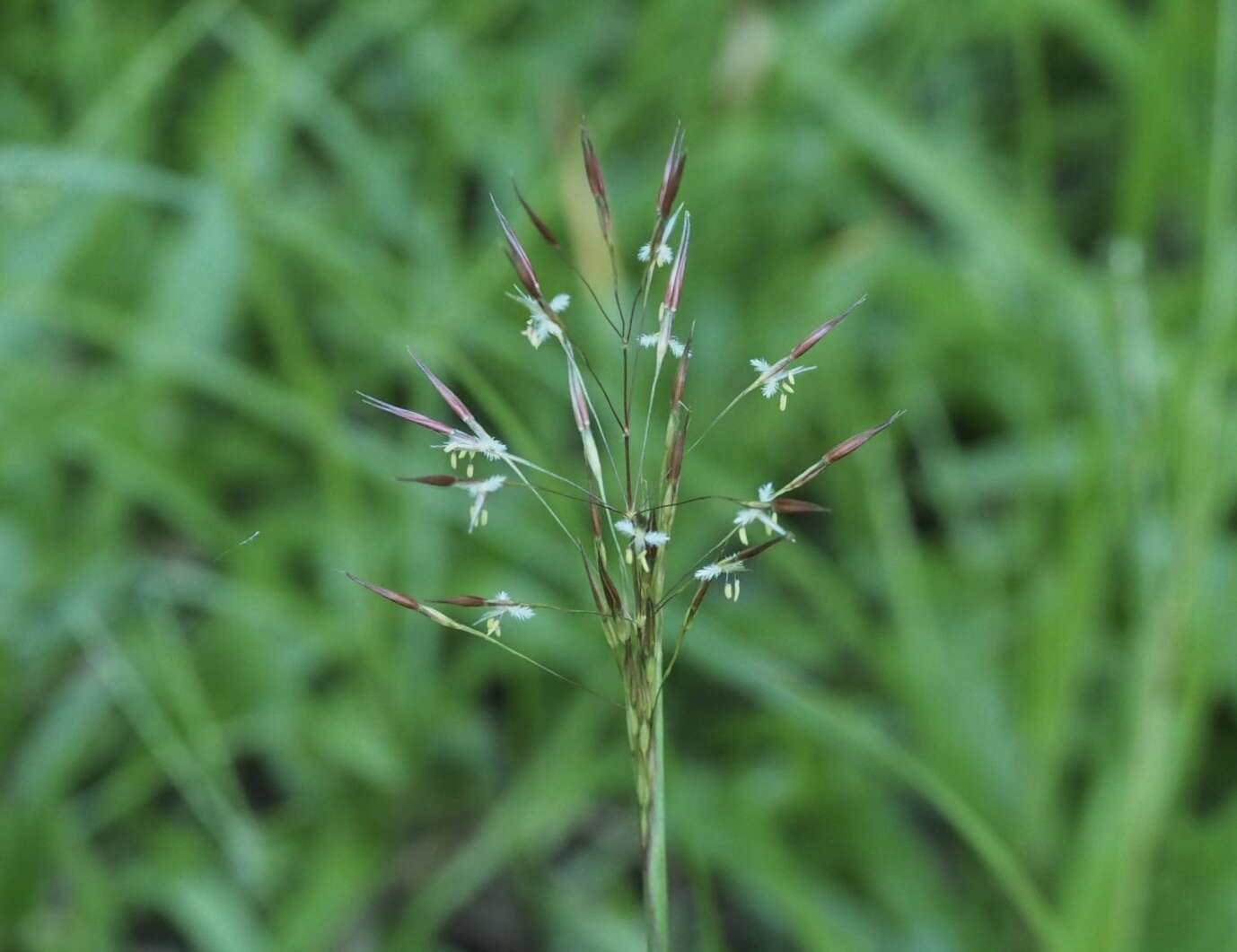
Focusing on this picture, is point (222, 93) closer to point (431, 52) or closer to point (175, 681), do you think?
point (431, 52)

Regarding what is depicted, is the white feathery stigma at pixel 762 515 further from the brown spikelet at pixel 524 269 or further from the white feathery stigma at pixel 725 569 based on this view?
the brown spikelet at pixel 524 269

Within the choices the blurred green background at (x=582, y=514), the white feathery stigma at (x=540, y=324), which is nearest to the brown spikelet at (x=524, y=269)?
the white feathery stigma at (x=540, y=324)

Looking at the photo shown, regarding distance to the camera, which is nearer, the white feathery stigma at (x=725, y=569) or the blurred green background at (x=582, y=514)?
the white feathery stigma at (x=725, y=569)

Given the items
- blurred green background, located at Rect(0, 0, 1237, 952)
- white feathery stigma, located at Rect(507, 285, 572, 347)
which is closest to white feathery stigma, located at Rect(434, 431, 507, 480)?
white feathery stigma, located at Rect(507, 285, 572, 347)

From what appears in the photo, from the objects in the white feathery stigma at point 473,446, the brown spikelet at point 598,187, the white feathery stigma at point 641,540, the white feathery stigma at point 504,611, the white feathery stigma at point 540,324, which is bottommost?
the white feathery stigma at point 504,611

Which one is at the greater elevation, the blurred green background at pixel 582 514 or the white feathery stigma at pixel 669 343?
the blurred green background at pixel 582 514

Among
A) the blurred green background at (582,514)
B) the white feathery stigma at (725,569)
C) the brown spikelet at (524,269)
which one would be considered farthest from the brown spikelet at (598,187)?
the blurred green background at (582,514)

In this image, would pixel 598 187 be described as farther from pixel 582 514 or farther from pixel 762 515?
pixel 582 514

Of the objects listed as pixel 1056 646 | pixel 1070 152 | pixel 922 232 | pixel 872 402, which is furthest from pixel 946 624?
pixel 1070 152

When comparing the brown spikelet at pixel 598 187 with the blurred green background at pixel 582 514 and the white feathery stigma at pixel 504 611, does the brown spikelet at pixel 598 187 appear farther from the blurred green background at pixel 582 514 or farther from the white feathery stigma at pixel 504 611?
the blurred green background at pixel 582 514
